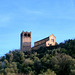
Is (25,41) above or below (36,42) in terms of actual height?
above

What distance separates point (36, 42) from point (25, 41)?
3663 mm

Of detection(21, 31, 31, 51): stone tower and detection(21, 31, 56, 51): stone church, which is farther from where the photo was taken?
detection(21, 31, 31, 51): stone tower

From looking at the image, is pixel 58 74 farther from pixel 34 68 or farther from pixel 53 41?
pixel 53 41

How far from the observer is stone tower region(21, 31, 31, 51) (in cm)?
6031

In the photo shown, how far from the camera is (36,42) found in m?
62.2

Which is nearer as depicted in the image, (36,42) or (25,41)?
(25,41)

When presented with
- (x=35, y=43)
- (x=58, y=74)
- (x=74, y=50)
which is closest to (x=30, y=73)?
(x=58, y=74)

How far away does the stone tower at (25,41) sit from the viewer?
60.3 meters

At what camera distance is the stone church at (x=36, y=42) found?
2215 inches

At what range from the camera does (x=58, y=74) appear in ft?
109

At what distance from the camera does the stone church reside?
2215 inches

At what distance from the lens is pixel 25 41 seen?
61.1 meters

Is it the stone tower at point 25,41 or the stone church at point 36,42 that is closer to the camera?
the stone church at point 36,42

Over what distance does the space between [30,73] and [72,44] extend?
15.1 meters
